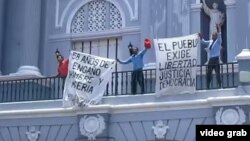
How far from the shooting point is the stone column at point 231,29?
63.1 feet

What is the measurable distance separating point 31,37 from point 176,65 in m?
7.07

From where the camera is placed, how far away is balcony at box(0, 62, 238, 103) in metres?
16.8

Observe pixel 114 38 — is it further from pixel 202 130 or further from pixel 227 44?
pixel 202 130

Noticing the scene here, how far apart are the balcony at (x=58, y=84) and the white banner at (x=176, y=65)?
0.52 metres

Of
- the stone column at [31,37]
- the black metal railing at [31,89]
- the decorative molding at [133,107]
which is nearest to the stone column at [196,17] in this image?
the decorative molding at [133,107]

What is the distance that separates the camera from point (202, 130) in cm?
912

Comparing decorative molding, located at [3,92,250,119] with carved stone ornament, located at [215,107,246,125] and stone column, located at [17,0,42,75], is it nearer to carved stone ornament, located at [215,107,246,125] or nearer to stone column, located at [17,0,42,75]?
carved stone ornament, located at [215,107,246,125]

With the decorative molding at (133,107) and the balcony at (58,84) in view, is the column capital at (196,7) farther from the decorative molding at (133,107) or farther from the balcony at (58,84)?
the decorative molding at (133,107)

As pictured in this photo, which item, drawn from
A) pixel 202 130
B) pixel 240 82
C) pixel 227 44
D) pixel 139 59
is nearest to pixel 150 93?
pixel 139 59

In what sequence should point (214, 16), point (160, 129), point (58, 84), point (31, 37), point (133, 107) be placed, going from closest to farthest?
point (160, 129) < point (133, 107) < point (58, 84) < point (214, 16) < point (31, 37)

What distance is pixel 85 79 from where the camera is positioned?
17547 millimetres

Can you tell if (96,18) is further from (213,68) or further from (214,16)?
(213,68)

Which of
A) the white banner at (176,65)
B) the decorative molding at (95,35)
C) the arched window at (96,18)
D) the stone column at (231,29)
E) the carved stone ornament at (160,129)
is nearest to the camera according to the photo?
the carved stone ornament at (160,129)

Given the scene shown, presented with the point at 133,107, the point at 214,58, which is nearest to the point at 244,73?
the point at 214,58
